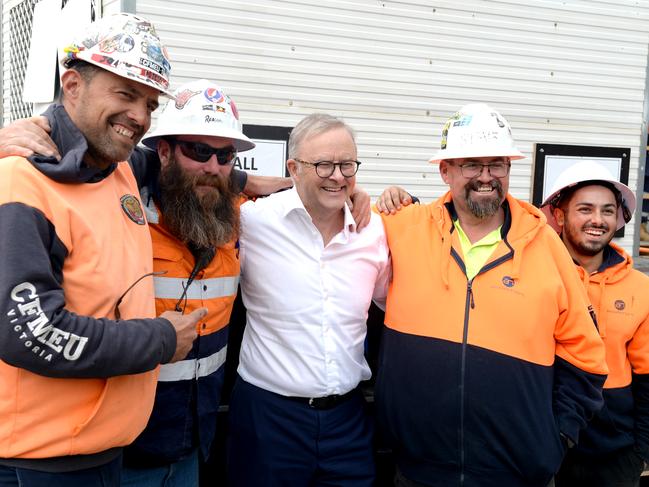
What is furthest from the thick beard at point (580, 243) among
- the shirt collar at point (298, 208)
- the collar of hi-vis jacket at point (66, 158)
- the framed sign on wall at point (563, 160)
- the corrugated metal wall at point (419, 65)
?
the framed sign on wall at point (563, 160)

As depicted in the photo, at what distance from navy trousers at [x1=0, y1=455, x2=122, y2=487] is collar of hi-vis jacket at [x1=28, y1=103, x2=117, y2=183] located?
0.81m

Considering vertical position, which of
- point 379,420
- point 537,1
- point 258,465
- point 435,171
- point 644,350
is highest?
point 537,1

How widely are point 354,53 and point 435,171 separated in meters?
1.19

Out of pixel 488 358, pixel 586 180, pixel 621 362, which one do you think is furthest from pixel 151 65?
pixel 621 362

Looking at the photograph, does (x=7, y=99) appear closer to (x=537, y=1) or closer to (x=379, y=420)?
(x=537, y=1)

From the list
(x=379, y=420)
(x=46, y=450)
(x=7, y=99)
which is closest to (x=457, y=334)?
(x=379, y=420)

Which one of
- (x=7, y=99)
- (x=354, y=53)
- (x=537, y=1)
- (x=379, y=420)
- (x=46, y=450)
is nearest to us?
(x=46, y=450)

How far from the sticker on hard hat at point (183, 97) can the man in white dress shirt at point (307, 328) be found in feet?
1.52

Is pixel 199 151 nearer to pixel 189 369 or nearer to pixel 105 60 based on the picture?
pixel 105 60

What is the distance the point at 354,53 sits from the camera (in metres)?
4.80

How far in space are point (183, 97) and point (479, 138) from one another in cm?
124

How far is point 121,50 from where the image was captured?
1935mm

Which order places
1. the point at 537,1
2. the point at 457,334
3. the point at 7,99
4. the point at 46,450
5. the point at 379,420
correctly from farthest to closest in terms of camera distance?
the point at 7,99, the point at 537,1, the point at 379,420, the point at 457,334, the point at 46,450

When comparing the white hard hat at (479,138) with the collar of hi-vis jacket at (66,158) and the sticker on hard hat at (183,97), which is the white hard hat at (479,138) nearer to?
the sticker on hard hat at (183,97)
